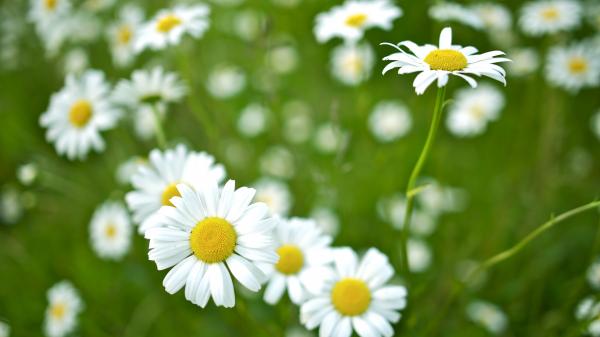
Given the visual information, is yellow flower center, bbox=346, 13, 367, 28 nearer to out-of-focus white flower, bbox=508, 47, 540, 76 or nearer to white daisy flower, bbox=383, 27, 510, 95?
white daisy flower, bbox=383, 27, 510, 95

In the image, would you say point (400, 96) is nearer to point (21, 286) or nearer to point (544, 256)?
A: point (544, 256)

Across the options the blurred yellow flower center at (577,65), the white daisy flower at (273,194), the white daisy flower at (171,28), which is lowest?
the blurred yellow flower center at (577,65)

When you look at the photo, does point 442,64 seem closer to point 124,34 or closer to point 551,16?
point 551,16

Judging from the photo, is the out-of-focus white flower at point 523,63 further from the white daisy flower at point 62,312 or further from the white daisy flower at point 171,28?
the white daisy flower at point 62,312

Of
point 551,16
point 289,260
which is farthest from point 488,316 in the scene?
point 551,16

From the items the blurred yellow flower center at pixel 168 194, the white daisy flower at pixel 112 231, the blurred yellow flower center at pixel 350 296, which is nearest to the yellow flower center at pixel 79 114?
the white daisy flower at pixel 112 231

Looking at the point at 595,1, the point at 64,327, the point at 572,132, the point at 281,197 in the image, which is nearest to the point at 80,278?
the point at 64,327
